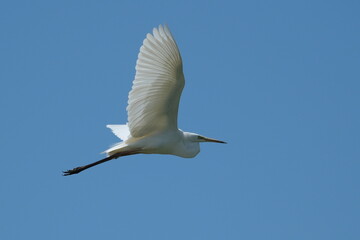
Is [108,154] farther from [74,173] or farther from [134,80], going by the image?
[134,80]

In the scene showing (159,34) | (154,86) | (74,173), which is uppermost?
(159,34)

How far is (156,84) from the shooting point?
27.8ft

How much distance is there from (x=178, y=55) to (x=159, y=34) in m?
0.44

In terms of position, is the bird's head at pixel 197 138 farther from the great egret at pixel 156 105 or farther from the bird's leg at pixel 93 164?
the bird's leg at pixel 93 164

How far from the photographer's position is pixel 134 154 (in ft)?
32.7

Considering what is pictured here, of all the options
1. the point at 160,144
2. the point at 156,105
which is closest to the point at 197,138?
the point at 160,144

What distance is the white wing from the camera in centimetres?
801

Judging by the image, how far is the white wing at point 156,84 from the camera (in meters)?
8.01

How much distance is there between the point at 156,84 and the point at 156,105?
511 millimetres

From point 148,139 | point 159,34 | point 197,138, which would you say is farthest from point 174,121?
point 159,34

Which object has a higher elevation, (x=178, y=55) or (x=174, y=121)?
(x=178, y=55)

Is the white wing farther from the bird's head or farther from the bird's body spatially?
the bird's head

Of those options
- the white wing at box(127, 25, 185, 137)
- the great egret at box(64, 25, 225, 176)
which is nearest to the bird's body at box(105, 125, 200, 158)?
the great egret at box(64, 25, 225, 176)

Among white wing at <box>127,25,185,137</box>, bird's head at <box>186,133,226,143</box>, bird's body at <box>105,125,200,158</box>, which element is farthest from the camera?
bird's head at <box>186,133,226,143</box>
